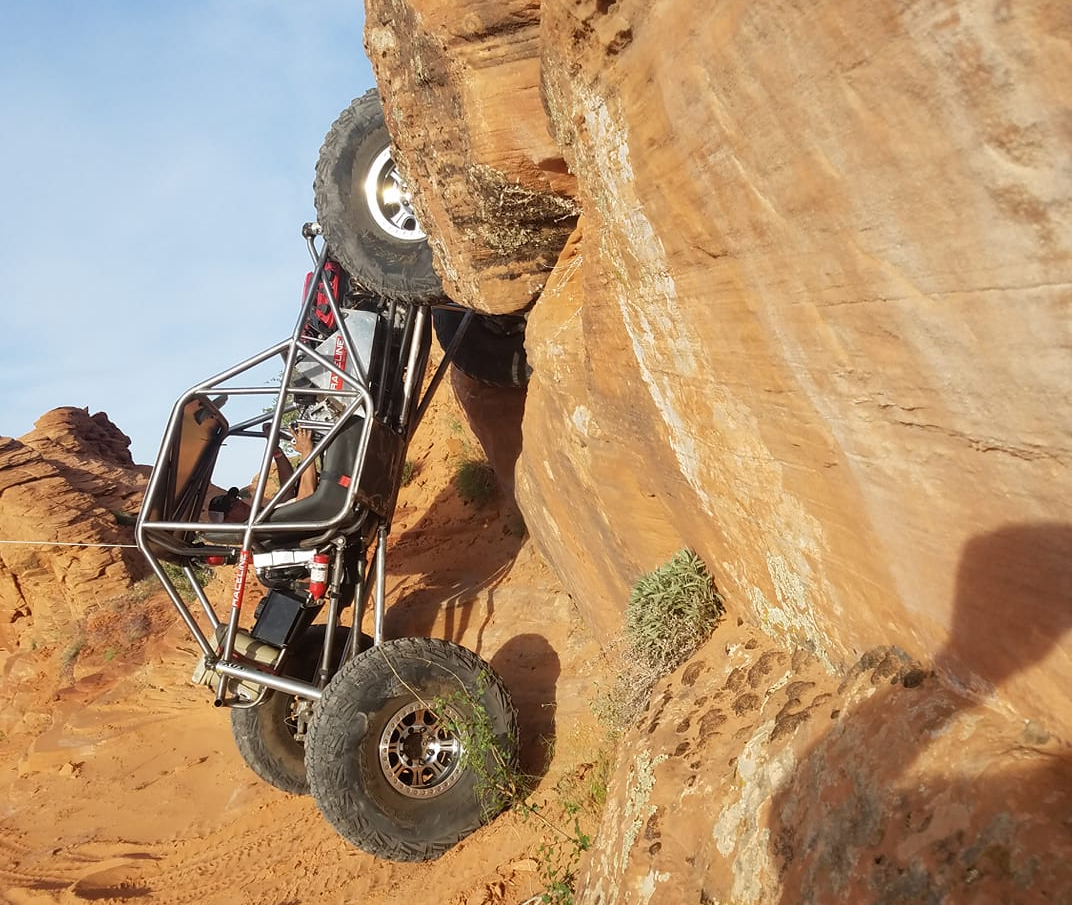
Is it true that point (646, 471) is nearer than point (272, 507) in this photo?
Yes

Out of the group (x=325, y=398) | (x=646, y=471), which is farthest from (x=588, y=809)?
(x=325, y=398)

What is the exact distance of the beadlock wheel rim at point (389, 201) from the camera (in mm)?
5992

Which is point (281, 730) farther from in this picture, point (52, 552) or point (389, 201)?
point (52, 552)

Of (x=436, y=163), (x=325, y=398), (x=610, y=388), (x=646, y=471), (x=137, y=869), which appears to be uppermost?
(x=436, y=163)

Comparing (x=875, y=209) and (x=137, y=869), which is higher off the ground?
(x=875, y=209)

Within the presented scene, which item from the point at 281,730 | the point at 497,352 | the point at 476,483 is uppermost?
the point at 497,352

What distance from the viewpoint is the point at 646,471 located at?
4.37m

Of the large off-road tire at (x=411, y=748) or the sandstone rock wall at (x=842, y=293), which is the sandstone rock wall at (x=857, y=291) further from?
the large off-road tire at (x=411, y=748)

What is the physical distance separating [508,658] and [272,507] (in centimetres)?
256

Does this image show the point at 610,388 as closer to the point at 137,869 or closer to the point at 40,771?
the point at 137,869

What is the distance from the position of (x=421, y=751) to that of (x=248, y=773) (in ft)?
9.94

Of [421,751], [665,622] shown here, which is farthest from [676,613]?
[421,751]

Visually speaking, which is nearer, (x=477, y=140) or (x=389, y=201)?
(x=477, y=140)

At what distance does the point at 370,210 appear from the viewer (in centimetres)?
606
